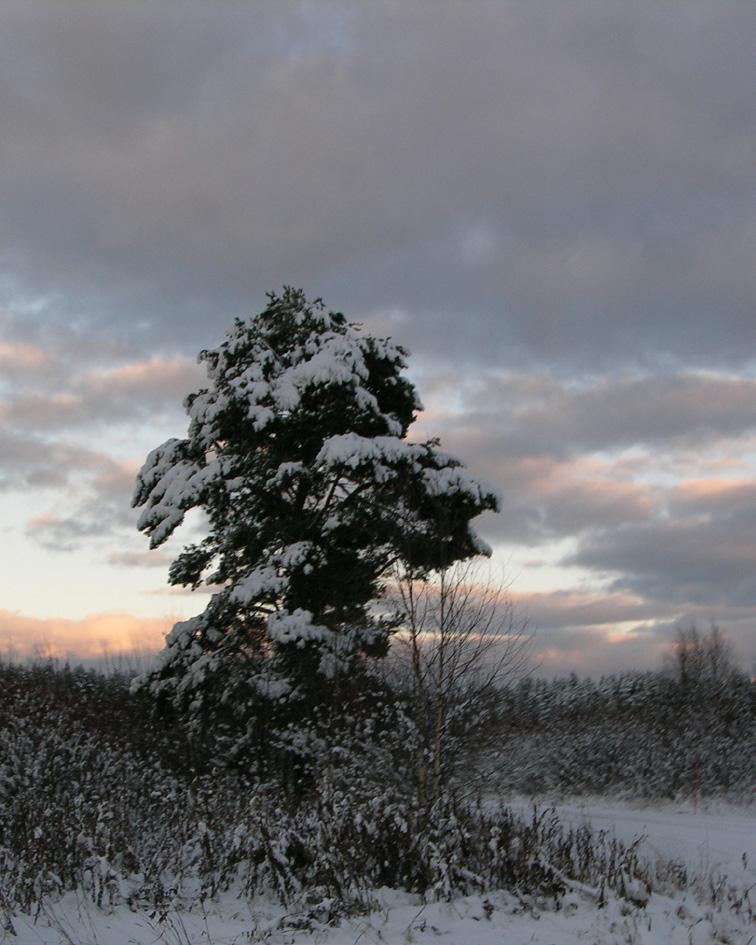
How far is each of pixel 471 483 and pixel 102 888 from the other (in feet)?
31.7

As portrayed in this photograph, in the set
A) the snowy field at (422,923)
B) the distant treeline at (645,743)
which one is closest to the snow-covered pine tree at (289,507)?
the distant treeline at (645,743)

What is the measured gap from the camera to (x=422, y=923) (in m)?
7.95

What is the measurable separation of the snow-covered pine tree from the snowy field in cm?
682

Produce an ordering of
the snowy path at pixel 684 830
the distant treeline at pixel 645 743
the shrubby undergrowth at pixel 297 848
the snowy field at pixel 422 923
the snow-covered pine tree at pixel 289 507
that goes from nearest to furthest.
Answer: the snowy field at pixel 422 923
the shrubby undergrowth at pixel 297 848
the snowy path at pixel 684 830
the snow-covered pine tree at pixel 289 507
the distant treeline at pixel 645 743

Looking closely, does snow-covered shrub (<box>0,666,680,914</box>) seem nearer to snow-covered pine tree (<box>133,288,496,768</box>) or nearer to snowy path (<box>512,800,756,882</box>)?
snowy path (<box>512,800,756,882</box>)

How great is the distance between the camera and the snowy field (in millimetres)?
7648

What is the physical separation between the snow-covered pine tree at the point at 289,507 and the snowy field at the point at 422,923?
22.4 ft

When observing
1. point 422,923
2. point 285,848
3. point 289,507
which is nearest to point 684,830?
point 285,848

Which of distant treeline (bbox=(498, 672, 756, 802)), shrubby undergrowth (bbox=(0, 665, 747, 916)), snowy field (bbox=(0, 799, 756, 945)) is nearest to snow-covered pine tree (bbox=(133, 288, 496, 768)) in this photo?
shrubby undergrowth (bbox=(0, 665, 747, 916))

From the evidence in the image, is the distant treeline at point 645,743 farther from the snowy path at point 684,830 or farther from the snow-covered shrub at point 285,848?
the snow-covered shrub at point 285,848

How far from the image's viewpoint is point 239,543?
17.9 meters

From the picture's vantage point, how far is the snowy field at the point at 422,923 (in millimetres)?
7648

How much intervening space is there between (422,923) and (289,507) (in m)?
10.8

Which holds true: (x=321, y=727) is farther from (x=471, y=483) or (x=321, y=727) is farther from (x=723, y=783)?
(x=723, y=783)
